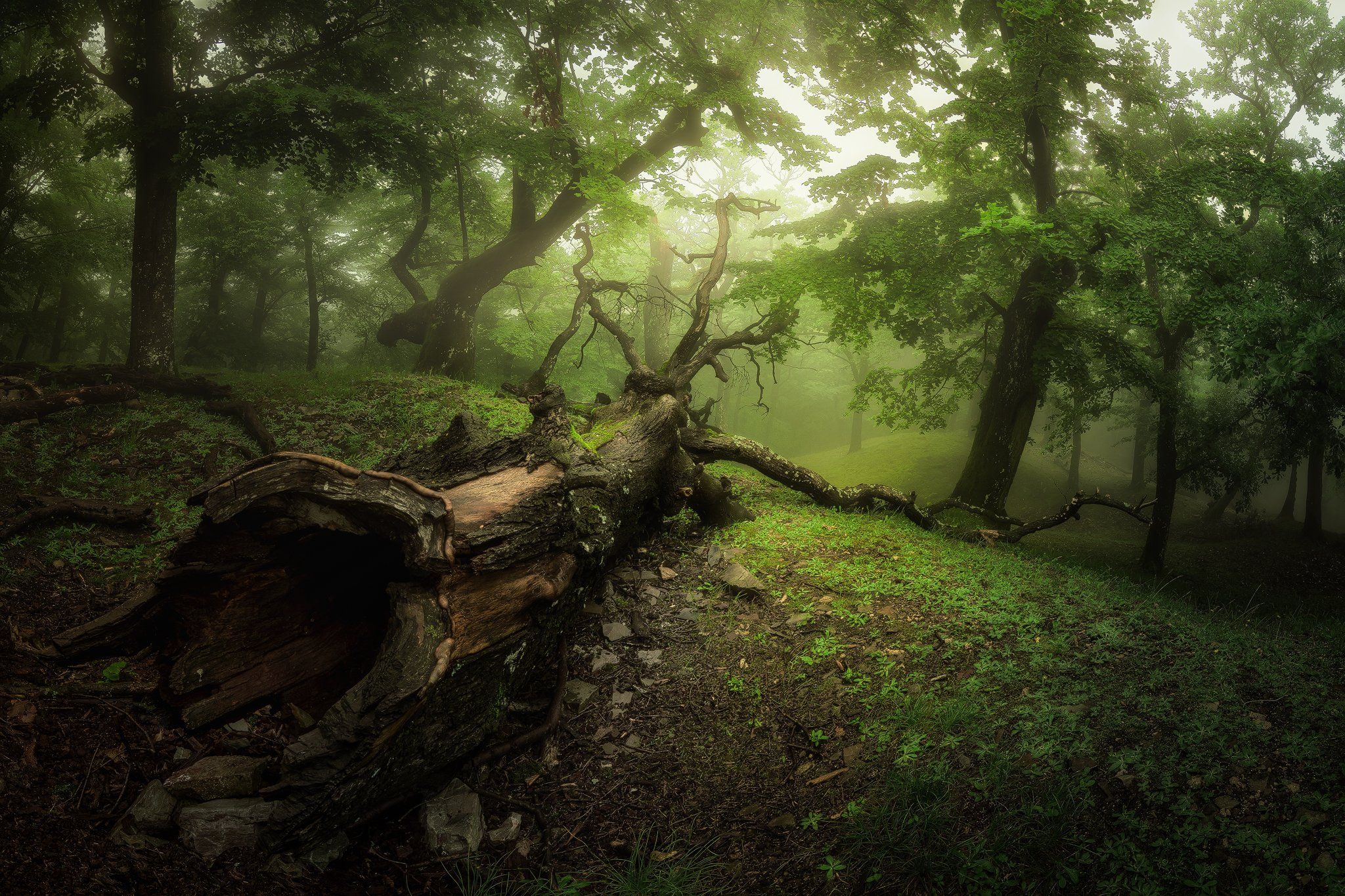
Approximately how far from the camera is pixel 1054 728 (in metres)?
3.38

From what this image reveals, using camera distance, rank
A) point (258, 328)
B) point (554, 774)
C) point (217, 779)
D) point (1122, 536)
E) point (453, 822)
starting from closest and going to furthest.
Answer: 1. point (217, 779)
2. point (453, 822)
3. point (554, 774)
4. point (1122, 536)
5. point (258, 328)

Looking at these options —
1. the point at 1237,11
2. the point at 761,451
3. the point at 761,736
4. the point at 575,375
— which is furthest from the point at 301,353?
the point at 1237,11

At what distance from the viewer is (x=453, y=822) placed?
10.2 feet

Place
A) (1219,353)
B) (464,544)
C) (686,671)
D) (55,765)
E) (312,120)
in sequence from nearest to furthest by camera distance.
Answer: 1. (55,765)
2. (464,544)
3. (686,671)
4. (1219,353)
5. (312,120)

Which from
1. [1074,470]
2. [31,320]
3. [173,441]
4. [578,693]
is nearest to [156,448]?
[173,441]

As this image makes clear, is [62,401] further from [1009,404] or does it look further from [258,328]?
[1009,404]

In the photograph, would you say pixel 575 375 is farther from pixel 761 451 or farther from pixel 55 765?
pixel 55 765

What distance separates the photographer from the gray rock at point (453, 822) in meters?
3.02

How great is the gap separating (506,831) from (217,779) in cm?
152

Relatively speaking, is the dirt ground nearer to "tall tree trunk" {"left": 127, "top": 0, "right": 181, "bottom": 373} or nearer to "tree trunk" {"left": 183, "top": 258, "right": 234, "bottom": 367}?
"tall tree trunk" {"left": 127, "top": 0, "right": 181, "bottom": 373}

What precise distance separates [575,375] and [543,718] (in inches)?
773

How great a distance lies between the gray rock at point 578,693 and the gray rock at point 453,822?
37.2 inches

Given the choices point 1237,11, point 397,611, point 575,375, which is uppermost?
point 1237,11

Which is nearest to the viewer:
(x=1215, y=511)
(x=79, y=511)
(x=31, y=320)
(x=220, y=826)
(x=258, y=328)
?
(x=220, y=826)
